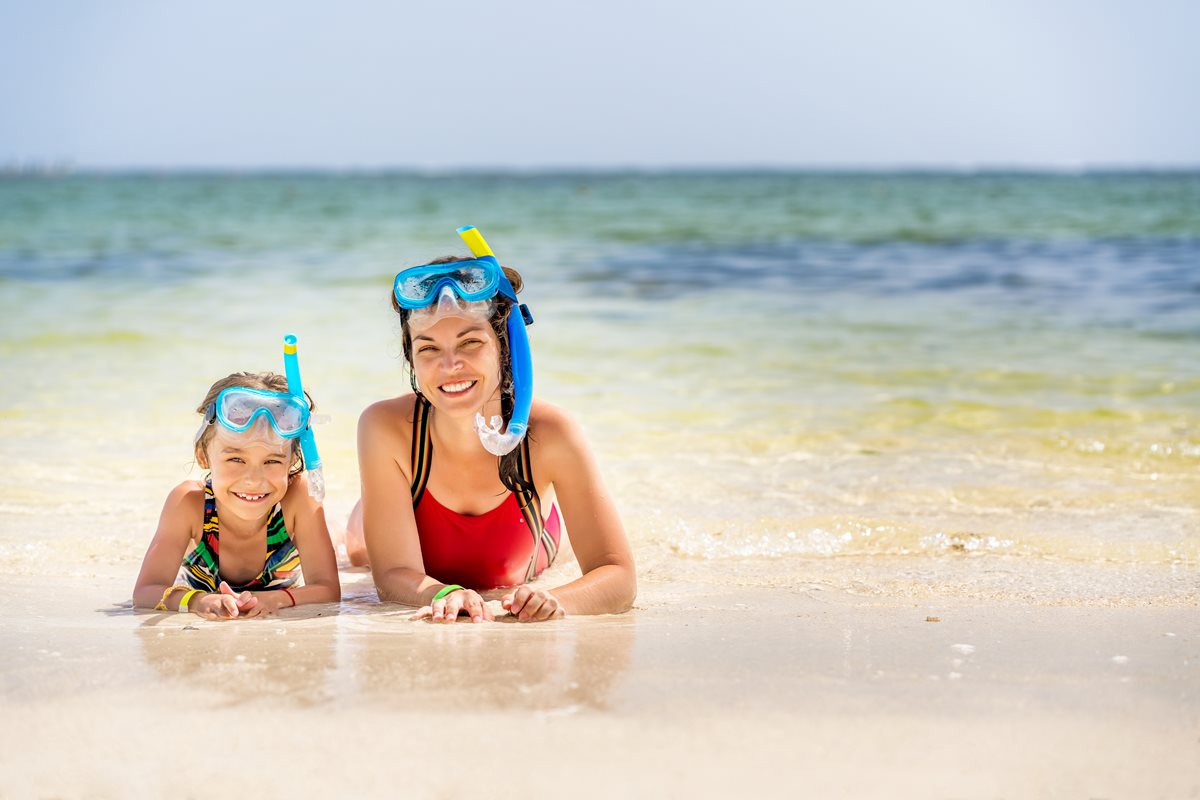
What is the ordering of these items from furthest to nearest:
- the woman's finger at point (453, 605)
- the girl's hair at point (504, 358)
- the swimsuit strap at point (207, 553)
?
the swimsuit strap at point (207, 553)
the girl's hair at point (504, 358)
the woman's finger at point (453, 605)

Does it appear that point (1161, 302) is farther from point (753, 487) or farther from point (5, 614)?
point (5, 614)

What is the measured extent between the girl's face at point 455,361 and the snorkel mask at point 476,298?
3 cm

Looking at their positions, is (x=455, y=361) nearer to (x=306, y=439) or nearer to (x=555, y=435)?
(x=555, y=435)

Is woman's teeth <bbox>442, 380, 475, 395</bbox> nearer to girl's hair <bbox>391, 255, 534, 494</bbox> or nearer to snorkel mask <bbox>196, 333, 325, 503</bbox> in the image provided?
girl's hair <bbox>391, 255, 534, 494</bbox>

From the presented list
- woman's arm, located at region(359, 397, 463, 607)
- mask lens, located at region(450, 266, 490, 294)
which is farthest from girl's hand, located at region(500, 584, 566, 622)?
mask lens, located at region(450, 266, 490, 294)

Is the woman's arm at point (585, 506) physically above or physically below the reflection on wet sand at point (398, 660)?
above

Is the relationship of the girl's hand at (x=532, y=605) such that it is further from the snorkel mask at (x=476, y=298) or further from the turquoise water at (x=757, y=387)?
the turquoise water at (x=757, y=387)

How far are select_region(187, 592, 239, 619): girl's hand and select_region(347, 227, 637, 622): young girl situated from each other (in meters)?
0.43

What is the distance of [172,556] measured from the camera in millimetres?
3434

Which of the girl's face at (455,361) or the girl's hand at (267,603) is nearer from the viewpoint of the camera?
the girl's hand at (267,603)

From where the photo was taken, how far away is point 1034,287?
38.8ft

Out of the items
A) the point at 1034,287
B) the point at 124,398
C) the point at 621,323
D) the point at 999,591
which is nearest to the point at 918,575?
the point at 999,591

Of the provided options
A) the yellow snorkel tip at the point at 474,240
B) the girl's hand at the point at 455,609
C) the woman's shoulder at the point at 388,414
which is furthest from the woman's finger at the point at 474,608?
the yellow snorkel tip at the point at 474,240

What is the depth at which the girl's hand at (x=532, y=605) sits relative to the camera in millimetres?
3002
